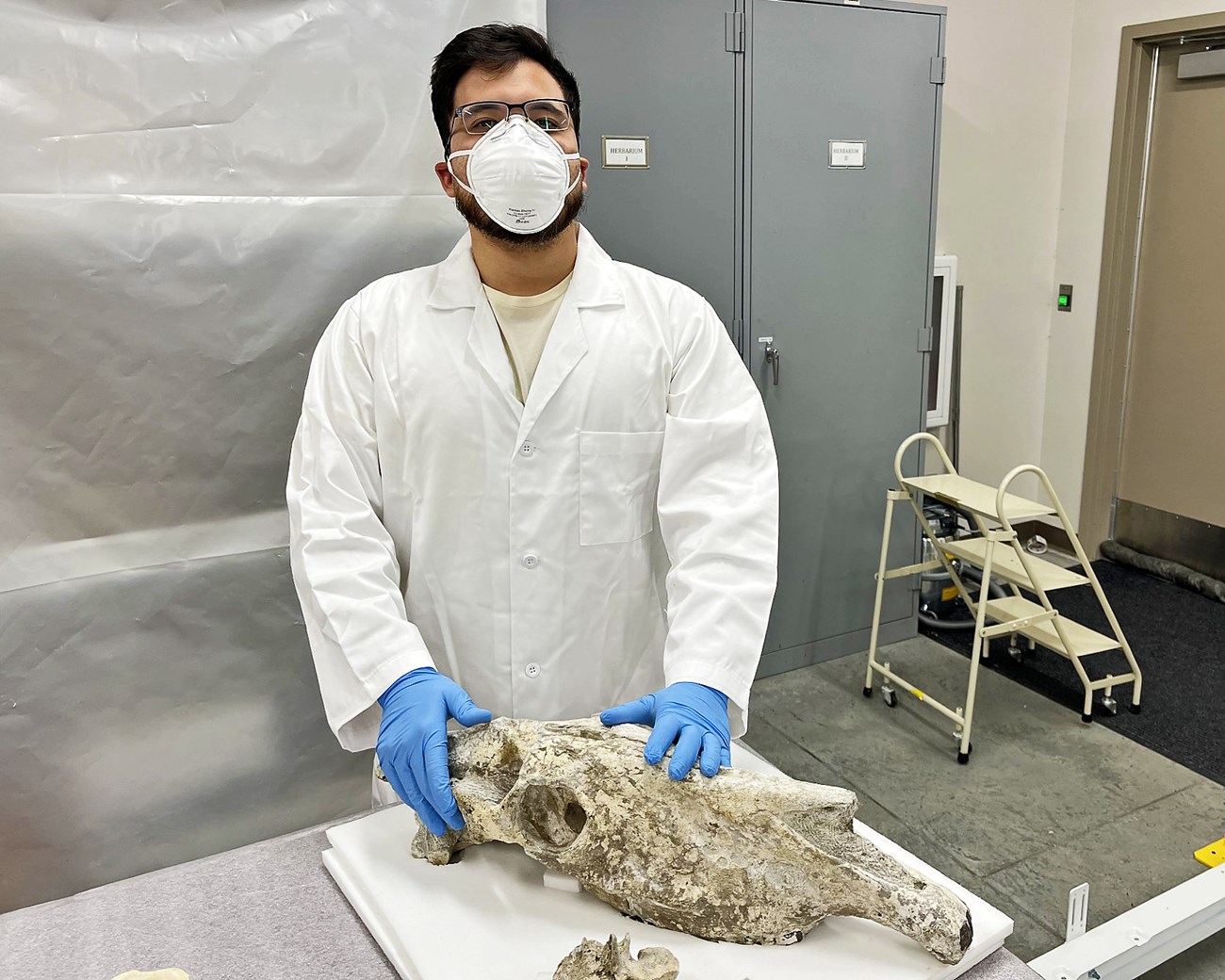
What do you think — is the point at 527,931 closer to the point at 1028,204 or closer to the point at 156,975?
the point at 156,975

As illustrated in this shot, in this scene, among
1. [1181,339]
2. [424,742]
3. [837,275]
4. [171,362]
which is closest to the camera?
[424,742]

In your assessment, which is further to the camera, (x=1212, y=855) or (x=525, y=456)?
(x=1212, y=855)

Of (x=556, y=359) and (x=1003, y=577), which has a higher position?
(x=556, y=359)

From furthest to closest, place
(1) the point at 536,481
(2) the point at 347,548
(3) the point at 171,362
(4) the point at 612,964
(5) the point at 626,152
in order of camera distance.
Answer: (5) the point at 626,152, (3) the point at 171,362, (1) the point at 536,481, (2) the point at 347,548, (4) the point at 612,964

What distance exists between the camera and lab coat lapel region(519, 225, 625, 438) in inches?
57.2

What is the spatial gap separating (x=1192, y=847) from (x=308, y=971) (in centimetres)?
220

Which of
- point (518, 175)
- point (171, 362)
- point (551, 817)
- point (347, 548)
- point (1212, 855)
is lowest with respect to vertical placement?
point (1212, 855)

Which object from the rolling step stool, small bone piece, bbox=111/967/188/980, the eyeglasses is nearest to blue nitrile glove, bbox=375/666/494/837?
small bone piece, bbox=111/967/188/980

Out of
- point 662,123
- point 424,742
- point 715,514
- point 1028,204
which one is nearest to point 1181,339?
point 1028,204

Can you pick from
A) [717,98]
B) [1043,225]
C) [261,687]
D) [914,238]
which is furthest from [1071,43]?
[261,687]

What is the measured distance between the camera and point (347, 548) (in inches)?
53.6

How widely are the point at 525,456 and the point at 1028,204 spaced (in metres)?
3.40

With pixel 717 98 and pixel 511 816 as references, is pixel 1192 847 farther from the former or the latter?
pixel 717 98

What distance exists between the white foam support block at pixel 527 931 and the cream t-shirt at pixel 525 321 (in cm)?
73
